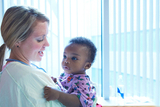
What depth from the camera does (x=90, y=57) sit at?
1.29 meters

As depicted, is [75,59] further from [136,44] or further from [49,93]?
[136,44]

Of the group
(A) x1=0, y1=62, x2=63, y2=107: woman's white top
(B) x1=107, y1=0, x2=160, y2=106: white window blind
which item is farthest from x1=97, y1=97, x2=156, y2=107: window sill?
(A) x1=0, y1=62, x2=63, y2=107: woman's white top

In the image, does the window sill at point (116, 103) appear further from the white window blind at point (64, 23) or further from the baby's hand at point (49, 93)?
the baby's hand at point (49, 93)

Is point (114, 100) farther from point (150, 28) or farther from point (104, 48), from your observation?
point (150, 28)

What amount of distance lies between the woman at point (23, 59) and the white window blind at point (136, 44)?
124 cm

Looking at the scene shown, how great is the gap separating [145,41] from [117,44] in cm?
42

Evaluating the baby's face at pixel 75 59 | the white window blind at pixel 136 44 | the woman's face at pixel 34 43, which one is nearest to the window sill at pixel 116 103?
the white window blind at pixel 136 44

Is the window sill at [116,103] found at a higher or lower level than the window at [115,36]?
lower

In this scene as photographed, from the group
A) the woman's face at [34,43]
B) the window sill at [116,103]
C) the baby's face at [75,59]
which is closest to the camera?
the woman's face at [34,43]

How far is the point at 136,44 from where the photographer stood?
75.3 inches

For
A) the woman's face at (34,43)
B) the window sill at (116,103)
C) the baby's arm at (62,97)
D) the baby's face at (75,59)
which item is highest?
the woman's face at (34,43)

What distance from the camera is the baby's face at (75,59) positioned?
3.92ft

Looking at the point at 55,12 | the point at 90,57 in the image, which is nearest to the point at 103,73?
the point at 90,57

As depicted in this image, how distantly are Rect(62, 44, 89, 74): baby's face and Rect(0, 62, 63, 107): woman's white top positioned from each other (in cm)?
39
